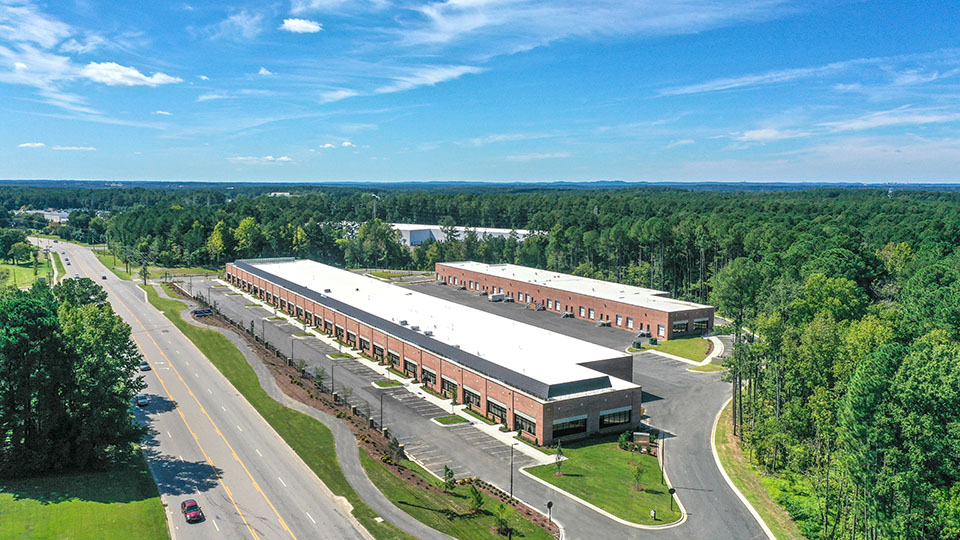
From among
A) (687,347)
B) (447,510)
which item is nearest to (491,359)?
(447,510)

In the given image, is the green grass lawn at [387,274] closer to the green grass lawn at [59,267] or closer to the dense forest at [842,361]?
the dense forest at [842,361]

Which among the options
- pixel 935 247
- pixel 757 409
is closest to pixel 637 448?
pixel 757 409

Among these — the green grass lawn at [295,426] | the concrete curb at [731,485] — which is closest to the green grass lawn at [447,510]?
the green grass lawn at [295,426]

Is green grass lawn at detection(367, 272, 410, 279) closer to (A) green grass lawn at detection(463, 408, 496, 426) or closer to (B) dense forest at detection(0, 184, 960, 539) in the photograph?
(B) dense forest at detection(0, 184, 960, 539)

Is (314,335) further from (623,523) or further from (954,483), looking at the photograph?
(954,483)

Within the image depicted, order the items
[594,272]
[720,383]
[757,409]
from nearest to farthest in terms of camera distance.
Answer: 1. [757,409]
2. [720,383]
3. [594,272]

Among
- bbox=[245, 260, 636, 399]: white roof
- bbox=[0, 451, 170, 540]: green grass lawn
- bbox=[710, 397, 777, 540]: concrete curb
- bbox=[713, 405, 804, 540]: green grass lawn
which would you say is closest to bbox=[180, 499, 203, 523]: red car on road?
bbox=[0, 451, 170, 540]: green grass lawn
